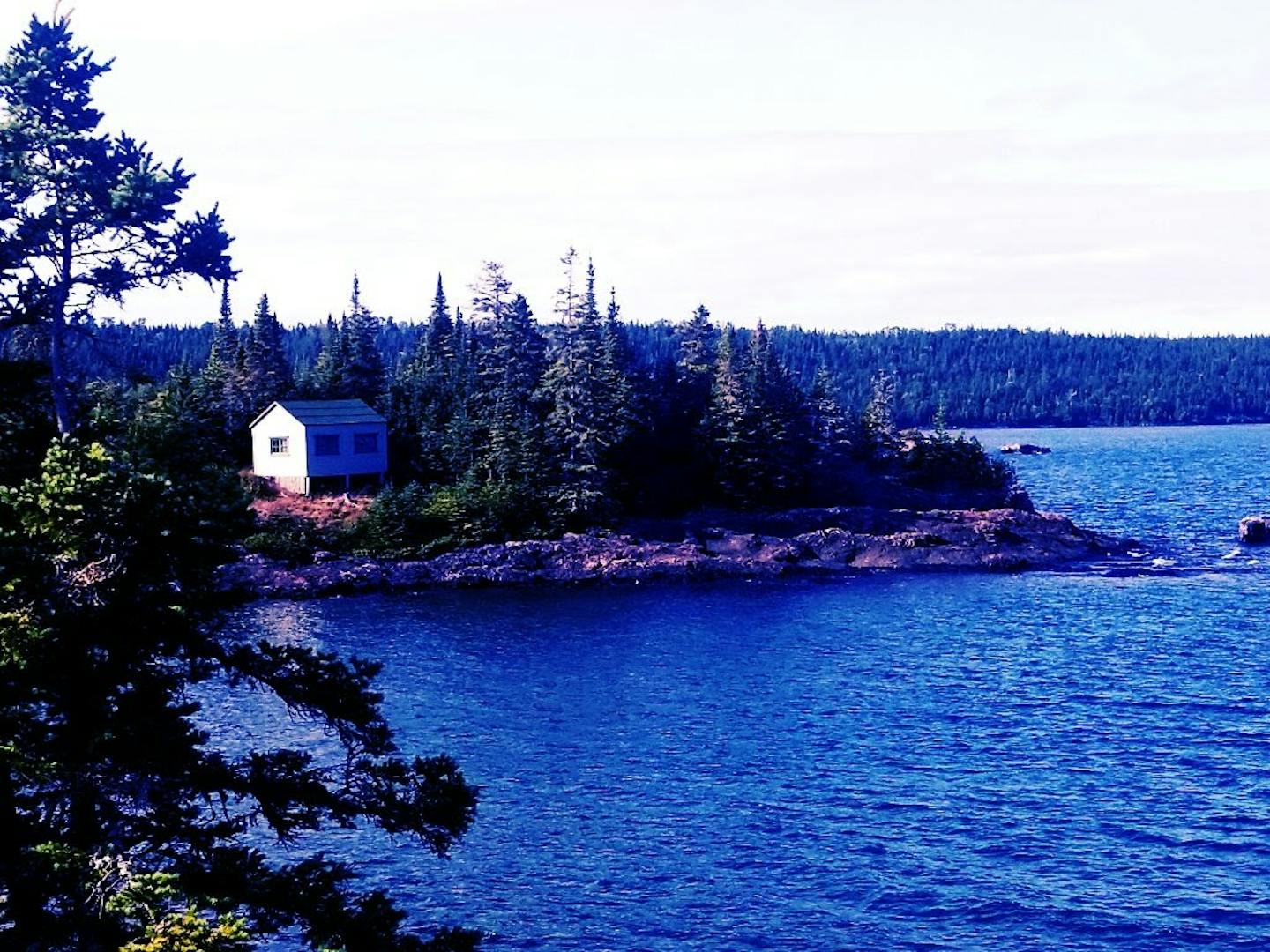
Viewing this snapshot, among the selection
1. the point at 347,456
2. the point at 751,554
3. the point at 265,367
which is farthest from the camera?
the point at 265,367

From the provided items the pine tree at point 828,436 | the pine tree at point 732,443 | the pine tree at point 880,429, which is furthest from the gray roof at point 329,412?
the pine tree at point 880,429

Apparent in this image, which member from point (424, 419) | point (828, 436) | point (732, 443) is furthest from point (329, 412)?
point (828, 436)

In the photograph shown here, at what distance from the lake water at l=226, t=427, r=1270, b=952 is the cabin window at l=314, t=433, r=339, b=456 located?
1857 centimetres

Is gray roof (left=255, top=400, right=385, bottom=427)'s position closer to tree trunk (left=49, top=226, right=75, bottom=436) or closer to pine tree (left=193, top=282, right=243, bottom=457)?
pine tree (left=193, top=282, right=243, bottom=457)

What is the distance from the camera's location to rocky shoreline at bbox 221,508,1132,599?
68.1 metres

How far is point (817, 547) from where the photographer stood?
7594cm

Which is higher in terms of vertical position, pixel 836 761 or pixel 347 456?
pixel 347 456

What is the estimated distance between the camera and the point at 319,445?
79562 millimetres

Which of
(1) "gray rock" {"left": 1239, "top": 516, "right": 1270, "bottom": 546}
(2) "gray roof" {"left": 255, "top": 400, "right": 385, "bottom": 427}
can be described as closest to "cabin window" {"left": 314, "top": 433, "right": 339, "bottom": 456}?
(2) "gray roof" {"left": 255, "top": 400, "right": 385, "bottom": 427}

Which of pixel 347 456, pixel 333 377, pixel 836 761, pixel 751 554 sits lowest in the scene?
pixel 836 761

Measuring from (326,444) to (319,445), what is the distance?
1.72 ft

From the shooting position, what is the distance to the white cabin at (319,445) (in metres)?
79.2

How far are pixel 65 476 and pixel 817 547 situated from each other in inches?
2640

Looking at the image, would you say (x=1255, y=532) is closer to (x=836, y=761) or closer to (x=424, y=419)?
(x=424, y=419)
